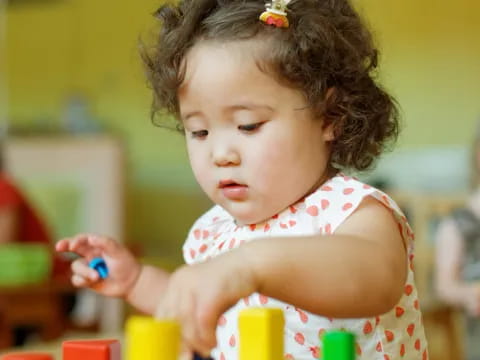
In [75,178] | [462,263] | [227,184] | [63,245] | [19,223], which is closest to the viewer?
[227,184]

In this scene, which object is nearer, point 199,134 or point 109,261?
point 199,134

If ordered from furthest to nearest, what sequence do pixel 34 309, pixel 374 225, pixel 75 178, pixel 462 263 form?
pixel 75 178 < pixel 34 309 < pixel 462 263 < pixel 374 225

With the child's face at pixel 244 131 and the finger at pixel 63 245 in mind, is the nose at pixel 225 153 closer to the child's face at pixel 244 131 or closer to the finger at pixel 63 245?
the child's face at pixel 244 131

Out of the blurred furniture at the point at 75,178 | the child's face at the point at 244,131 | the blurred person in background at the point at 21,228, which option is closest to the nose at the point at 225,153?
the child's face at the point at 244,131

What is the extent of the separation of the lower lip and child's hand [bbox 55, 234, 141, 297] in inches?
7.4

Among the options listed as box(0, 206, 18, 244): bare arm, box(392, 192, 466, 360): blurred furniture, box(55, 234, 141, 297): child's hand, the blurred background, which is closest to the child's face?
box(55, 234, 141, 297): child's hand

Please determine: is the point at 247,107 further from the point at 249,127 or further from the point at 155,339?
the point at 155,339

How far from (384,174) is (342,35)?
260cm

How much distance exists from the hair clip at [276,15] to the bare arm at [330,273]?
31cm

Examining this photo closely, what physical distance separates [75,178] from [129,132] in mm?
520

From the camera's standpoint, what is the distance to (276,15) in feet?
3.05

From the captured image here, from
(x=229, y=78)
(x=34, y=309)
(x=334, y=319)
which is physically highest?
(x=229, y=78)

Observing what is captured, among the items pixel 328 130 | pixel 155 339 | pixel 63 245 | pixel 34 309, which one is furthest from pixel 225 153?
pixel 34 309

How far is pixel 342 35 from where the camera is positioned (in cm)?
100
